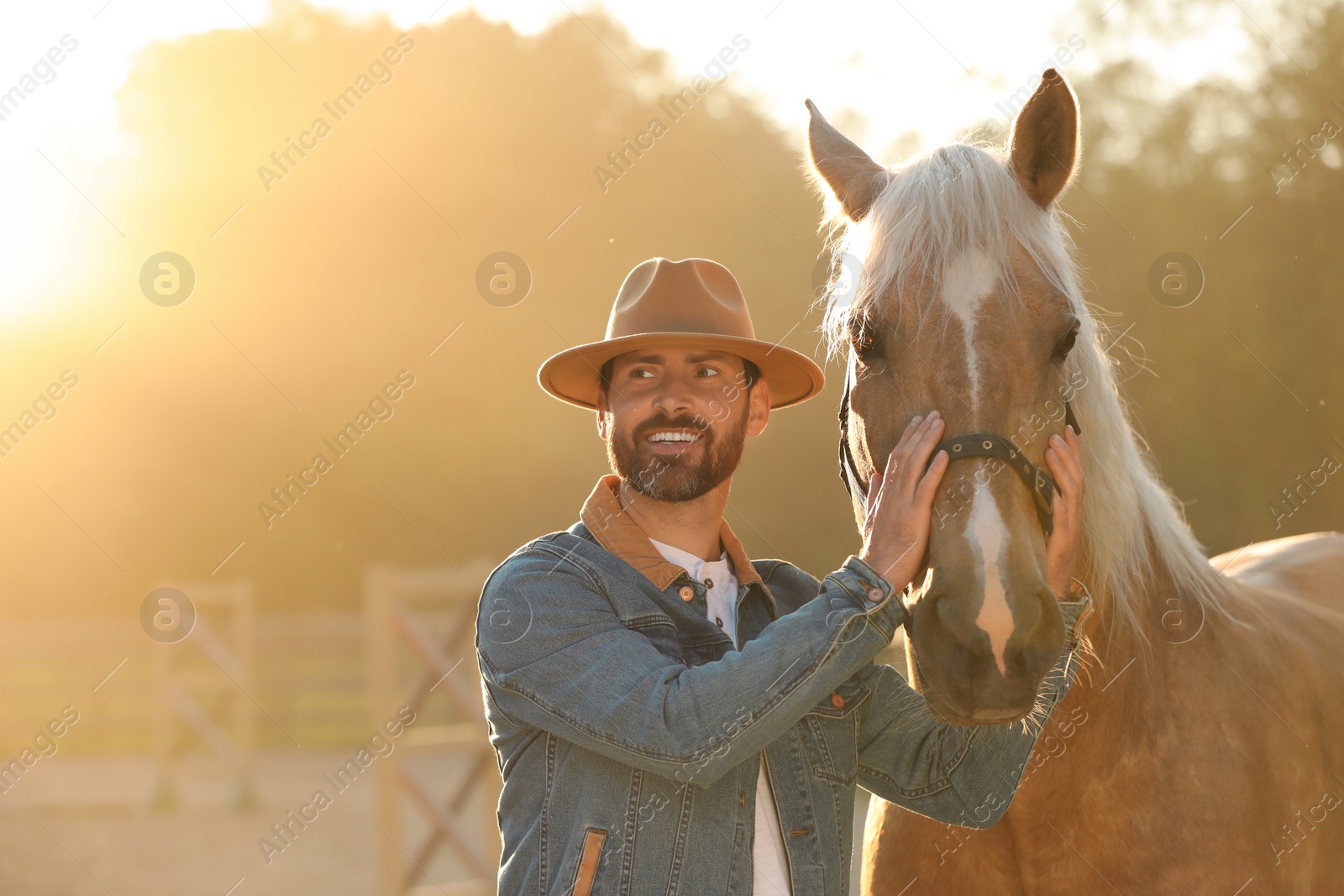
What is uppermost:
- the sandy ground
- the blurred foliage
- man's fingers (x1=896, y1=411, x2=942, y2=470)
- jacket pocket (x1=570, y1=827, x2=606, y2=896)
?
the blurred foliage

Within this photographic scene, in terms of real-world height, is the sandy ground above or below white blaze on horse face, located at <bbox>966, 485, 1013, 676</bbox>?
below

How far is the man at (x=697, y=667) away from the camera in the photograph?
69.1 inches

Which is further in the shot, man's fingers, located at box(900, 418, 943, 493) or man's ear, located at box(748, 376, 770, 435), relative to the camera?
man's ear, located at box(748, 376, 770, 435)

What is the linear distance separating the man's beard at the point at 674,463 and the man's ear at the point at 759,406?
12.1 inches

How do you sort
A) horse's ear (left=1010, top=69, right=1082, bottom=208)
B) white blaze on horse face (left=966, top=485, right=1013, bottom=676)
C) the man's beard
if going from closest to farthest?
white blaze on horse face (left=966, top=485, right=1013, bottom=676) < horse's ear (left=1010, top=69, right=1082, bottom=208) < the man's beard

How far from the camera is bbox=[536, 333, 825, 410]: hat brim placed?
227cm

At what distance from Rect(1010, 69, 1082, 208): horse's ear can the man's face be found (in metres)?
0.71

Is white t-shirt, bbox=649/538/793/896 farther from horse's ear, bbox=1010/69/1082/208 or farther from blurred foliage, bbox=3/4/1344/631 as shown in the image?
blurred foliage, bbox=3/4/1344/631

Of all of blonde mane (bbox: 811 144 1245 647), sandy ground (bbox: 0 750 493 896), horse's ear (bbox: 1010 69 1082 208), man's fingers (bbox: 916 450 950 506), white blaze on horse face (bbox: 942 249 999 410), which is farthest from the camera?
sandy ground (bbox: 0 750 493 896)

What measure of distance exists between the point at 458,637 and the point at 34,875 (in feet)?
14.4

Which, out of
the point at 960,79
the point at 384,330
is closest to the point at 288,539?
the point at 384,330

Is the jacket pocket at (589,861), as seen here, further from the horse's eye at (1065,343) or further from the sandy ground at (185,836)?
the sandy ground at (185,836)

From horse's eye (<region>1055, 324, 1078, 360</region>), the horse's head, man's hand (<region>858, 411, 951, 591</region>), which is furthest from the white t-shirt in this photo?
horse's eye (<region>1055, 324, 1078, 360</region>)

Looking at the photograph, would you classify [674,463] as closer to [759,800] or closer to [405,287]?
[759,800]
